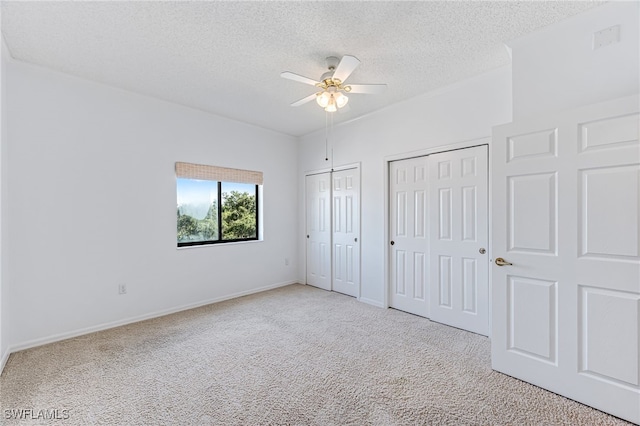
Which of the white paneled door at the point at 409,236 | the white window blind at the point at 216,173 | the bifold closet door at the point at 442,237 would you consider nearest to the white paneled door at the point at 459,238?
the bifold closet door at the point at 442,237

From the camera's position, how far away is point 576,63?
216 cm

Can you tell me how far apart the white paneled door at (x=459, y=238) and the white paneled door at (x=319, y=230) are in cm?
184

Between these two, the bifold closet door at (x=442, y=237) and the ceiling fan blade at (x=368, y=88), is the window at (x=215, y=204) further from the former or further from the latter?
the ceiling fan blade at (x=368, y=88)

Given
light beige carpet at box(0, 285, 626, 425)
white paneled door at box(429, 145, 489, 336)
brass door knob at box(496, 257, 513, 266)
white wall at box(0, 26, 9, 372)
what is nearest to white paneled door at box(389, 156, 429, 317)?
white paneled door at box(429, 145, 489, 336)

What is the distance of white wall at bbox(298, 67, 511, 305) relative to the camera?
2.99 m

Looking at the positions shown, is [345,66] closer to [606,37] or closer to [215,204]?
[606,37]

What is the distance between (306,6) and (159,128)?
2627mm

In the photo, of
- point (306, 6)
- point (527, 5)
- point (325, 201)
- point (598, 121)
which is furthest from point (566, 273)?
point (325, 201)

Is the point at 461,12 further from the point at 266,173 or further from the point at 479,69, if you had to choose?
the point at 266,173

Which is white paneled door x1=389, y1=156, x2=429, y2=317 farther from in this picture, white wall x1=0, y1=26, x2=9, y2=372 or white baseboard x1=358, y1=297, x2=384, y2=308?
white wall x1=0, y1=26, x2=9, y2=372

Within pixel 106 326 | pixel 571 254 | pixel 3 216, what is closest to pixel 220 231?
pixel 106 326

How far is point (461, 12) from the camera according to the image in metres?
2.08

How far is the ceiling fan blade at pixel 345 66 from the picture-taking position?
2.13 metres

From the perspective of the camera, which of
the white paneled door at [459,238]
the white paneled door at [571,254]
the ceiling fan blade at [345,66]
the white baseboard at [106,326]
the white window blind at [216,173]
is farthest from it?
the white window blind at [216,173]
